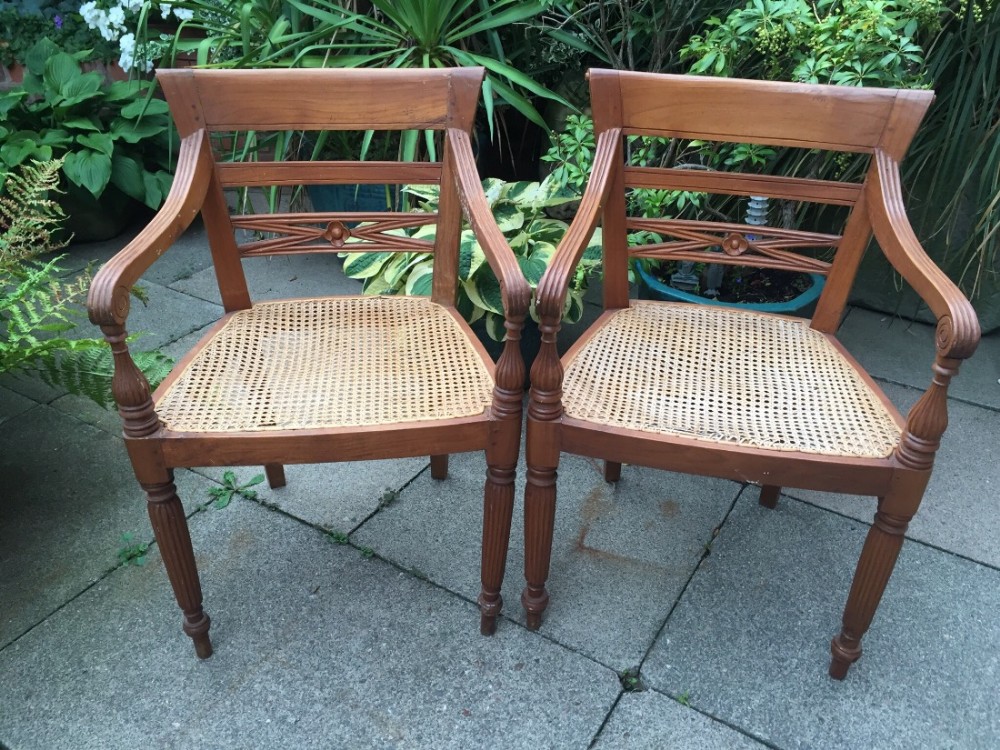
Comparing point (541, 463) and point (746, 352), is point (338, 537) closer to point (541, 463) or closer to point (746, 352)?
point (541, 463)

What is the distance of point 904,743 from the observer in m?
1.28

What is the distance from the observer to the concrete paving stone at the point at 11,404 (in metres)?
2.08

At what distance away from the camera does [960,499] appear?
1.84m

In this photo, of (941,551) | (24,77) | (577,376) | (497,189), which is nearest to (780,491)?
(941,551)

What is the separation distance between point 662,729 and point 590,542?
1.53 ft

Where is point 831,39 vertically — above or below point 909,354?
above

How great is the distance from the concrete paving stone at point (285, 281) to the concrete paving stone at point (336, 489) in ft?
3.29

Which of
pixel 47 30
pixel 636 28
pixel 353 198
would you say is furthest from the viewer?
pixel 47 30

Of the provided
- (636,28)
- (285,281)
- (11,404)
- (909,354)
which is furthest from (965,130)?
(11,404)

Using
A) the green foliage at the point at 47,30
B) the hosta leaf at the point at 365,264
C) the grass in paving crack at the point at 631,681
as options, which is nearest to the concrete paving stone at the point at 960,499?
the grass in paving crack at the point at 631,681

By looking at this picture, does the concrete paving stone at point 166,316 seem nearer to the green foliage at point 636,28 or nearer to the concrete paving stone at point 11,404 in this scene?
the concrete paving stone at point 11,404

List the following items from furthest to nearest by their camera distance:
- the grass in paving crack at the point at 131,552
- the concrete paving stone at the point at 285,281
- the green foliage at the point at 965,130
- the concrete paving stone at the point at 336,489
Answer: the concrete paving stone at the point at 285,281
the green foliage at the point at 965,130
the concrete paving stone at the point at 336,489
the grass in paving crack at the point at 131,552

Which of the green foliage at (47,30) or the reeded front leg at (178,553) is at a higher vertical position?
the green foliage at (47,30)

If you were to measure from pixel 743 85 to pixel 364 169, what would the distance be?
29.3 inches
